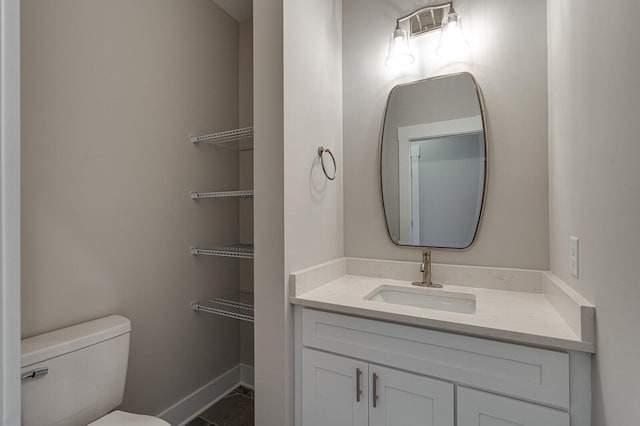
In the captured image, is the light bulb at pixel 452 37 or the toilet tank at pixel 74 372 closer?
the toilet tank at pixel 74 372

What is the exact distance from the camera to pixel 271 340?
139 centimetres

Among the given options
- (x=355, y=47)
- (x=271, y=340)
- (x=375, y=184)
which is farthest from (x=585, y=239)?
(x=355, y=47)

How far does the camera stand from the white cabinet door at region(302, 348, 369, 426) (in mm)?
1232

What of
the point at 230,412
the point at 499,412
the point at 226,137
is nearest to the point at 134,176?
the point at 226,137

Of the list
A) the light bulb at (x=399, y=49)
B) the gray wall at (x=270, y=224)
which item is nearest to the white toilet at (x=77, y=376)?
the gray wall at (x=270, y=224)

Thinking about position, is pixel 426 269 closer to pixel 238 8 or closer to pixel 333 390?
pixel 333 390

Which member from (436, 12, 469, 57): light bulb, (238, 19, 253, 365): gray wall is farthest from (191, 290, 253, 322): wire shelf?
(436, 12, 469, 57): light bulb

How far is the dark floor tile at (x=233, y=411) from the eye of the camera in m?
1.82

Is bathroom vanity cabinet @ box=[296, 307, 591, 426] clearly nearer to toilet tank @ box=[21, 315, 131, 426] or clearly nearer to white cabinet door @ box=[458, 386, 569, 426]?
white cabinet door @ box=[458, 386, 569, 426]

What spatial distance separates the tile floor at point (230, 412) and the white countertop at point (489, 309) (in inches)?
40.9

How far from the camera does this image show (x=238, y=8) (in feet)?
7.05

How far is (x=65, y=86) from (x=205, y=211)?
94cm

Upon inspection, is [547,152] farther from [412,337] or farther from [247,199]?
[247,199]

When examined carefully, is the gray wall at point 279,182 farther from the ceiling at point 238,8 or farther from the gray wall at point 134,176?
the ceiling at point 238,8
